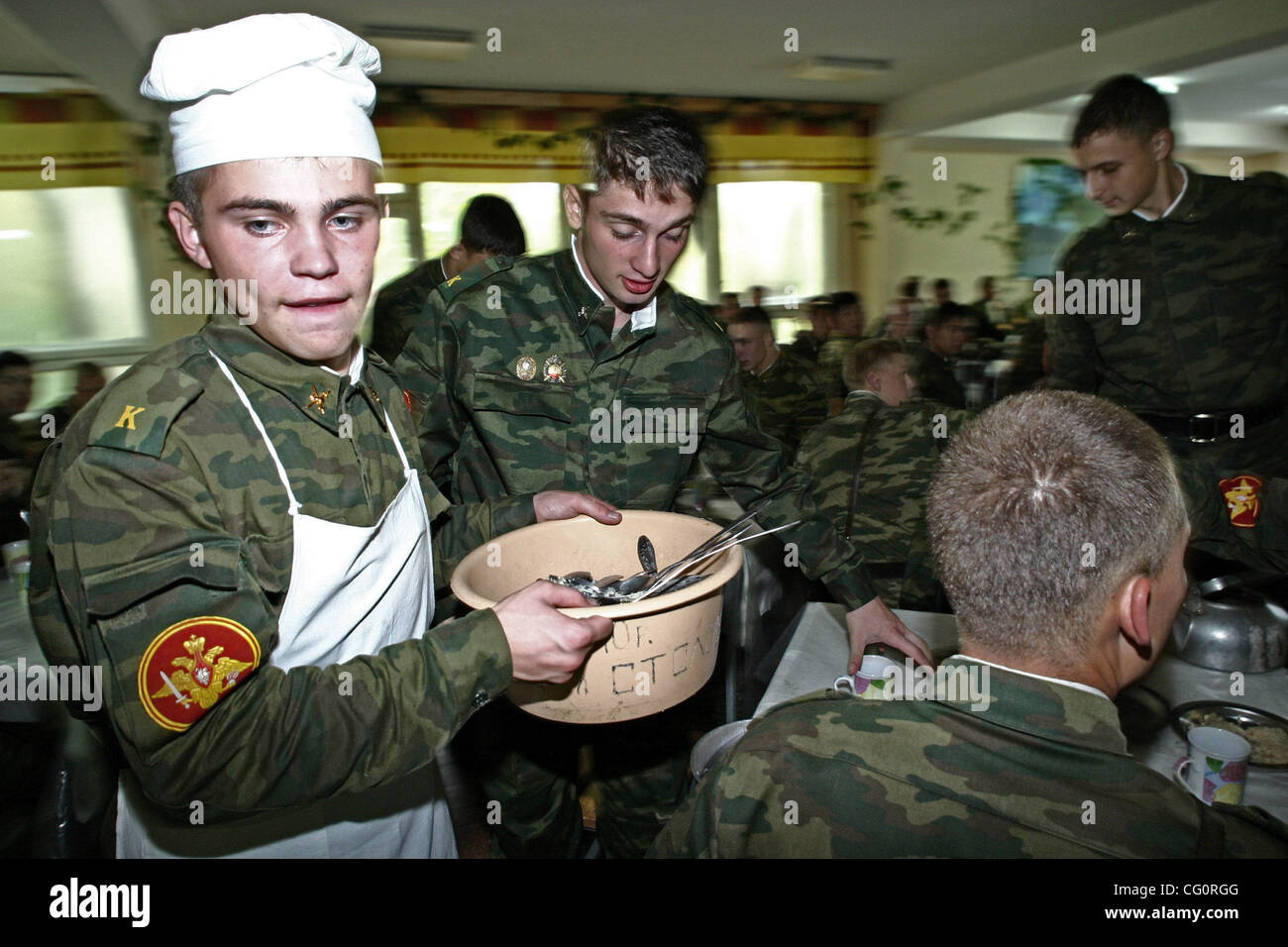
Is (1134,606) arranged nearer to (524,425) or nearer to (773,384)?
(524,425)

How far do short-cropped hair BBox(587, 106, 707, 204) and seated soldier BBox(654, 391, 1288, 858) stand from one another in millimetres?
839

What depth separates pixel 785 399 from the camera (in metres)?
4.18

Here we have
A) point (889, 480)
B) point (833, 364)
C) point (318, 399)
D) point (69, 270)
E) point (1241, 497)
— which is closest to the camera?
point (318, 399)

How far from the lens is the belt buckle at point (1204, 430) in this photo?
8.16 feet

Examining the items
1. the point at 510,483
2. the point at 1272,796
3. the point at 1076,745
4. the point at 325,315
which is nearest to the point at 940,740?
the point at 1076,745

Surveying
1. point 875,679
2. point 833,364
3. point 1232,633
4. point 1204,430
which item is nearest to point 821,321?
point 833,364

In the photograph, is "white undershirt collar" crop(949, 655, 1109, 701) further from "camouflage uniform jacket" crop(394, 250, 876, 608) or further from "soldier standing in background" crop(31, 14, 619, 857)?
"camouflage uniform jacket" crop(394, 250, 876, 608)

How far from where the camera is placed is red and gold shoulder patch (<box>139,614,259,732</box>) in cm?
76

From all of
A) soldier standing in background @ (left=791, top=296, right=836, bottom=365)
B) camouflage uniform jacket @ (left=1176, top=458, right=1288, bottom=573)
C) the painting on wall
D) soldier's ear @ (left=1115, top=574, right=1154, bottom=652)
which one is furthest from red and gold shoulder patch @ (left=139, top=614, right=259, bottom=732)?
the painting on wall

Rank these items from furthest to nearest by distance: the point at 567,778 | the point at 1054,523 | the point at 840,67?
the point at 840,67, the point at 567,778, the point at 1054,523

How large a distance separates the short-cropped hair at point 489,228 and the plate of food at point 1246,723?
3020 mm

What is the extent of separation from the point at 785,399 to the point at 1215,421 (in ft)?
6.57

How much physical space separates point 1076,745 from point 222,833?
994 mm

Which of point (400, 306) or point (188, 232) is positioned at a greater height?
point (400, 306)
